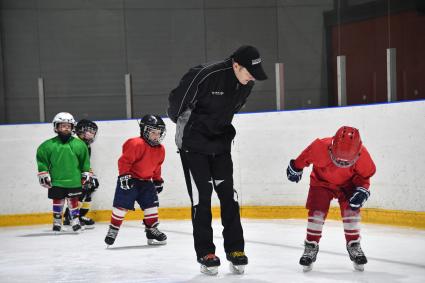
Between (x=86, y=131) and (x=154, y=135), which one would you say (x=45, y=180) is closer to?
(x=86, y=131)

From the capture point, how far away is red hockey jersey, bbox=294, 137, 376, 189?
13.9ft

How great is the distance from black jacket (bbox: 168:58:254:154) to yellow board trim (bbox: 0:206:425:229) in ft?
9.13

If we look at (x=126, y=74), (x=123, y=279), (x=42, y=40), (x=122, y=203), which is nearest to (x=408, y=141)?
(x=122, y=203)

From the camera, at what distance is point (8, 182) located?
26.5 feet

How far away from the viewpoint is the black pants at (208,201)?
4.25m

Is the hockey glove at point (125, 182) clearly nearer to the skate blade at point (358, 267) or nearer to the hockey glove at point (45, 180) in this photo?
the hockey glove at point (45, 180)

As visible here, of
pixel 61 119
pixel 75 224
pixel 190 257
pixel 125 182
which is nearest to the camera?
pixel 190 257

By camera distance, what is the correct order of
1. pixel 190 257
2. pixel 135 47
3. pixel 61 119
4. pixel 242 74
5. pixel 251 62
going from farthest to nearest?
pixel 135 47 < pixel 61 119 < pixel 190 257 < pixel 242 74 < pixel 251 62

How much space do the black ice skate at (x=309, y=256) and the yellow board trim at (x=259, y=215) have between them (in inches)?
92.6

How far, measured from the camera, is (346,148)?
407 centimetres

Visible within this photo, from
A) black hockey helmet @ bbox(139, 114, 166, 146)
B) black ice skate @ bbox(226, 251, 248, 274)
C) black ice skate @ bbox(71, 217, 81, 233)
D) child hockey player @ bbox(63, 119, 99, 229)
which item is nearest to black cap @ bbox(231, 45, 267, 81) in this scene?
black ice skate @ bbox(226, 251, 248, 274)

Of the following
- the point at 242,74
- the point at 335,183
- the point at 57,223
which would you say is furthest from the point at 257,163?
the point at 242,74

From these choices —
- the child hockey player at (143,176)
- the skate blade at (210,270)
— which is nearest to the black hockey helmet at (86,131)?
the child hockey player at (143,176)

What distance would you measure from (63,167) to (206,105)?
342 centimetres
